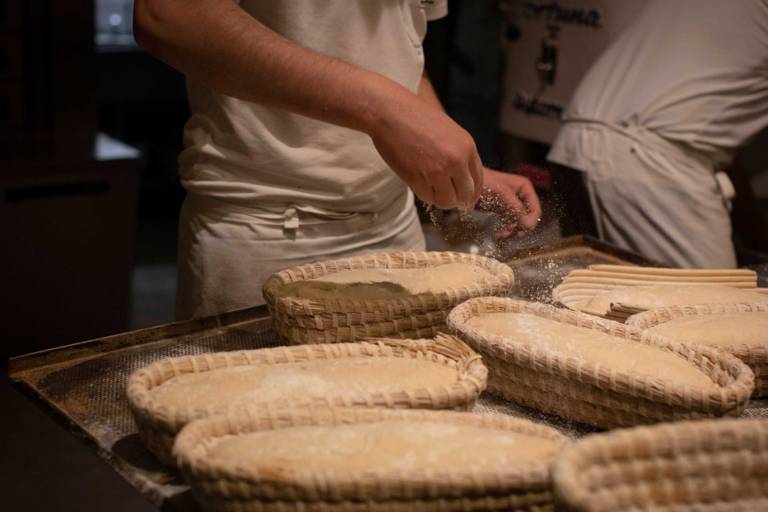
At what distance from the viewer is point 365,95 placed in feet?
5.37

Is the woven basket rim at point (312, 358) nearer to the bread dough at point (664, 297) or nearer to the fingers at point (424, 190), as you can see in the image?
the fingers at point (424, 190)

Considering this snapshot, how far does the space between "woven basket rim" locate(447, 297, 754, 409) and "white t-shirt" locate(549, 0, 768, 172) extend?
1678 millimetres

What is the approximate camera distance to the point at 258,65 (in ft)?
5.58

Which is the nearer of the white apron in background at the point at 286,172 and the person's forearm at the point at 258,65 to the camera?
the person's forearm at the point at 258,65

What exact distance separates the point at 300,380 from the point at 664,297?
820mm

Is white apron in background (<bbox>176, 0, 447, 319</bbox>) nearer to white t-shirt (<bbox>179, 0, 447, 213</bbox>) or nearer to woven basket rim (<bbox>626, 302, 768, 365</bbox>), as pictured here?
white t-shirt (<bbox>179, 0, 447, 213</bbox>)

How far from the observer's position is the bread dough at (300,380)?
133 centimetres

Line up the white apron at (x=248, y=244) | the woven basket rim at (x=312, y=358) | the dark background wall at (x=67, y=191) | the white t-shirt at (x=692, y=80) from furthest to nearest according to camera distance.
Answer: the dark background wall at (x=67, y=191), the white t-shirt at (x=692, y=80), the white apron at (x=248, y=244), the woven basket rim at (x=312, y=358)

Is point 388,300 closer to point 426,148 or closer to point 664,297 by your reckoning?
point 426,148

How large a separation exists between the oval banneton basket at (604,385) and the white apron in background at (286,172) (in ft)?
1.94

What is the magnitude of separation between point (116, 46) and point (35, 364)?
4.05 meters

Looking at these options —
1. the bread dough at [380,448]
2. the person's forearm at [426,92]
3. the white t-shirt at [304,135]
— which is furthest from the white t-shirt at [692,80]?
the bread dough at [380,448]

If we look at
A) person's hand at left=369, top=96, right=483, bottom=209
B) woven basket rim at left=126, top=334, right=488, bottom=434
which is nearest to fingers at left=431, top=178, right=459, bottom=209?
person's hand at left=369, top=96, right=483, bottom=209

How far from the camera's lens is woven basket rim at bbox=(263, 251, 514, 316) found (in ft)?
5.32
